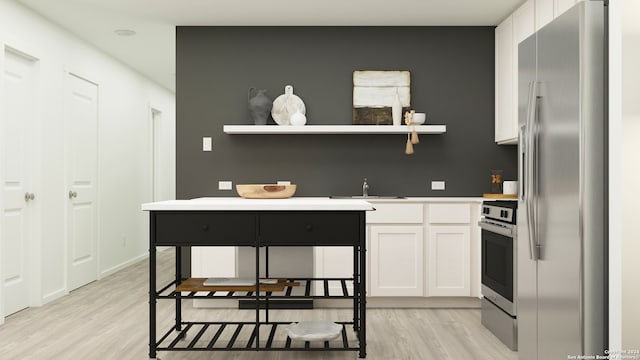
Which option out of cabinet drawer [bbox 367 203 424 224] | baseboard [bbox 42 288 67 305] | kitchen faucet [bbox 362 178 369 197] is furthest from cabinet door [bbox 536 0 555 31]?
baseboard [bbox 42 288 67 305]

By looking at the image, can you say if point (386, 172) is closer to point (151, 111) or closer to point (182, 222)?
point (182, 222)

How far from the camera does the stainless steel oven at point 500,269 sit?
346 cm

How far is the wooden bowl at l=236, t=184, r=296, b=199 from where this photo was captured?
11.7ft

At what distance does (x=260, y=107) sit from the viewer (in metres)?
4.96

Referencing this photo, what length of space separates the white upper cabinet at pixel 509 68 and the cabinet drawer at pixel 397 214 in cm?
102

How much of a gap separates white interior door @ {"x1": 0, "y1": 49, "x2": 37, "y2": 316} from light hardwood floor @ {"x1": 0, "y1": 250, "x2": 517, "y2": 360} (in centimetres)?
29

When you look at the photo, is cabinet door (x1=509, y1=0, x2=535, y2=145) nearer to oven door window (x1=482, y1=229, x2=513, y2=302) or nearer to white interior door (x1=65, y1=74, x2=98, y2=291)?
oven door window (x1=482, y1=229, x2=513, y2=302)

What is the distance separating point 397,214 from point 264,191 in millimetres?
1433

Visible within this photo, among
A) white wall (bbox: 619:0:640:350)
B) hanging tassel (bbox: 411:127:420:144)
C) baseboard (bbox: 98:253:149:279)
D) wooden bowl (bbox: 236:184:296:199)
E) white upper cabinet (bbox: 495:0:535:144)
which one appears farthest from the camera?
baseboard (bbox: 98:253:149:279)

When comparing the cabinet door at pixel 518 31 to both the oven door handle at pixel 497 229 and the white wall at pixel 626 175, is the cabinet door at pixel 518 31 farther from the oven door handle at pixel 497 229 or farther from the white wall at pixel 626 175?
the white wall at pixel 626 175

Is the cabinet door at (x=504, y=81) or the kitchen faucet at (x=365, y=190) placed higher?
the cabinet door at (x=504, y=81)

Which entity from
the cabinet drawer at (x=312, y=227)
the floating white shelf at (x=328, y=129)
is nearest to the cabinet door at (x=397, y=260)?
the floating white shelf at (x=328, y=129)

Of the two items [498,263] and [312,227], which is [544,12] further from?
[312,227]

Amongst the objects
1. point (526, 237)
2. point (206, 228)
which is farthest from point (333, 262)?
point (526, 237)
